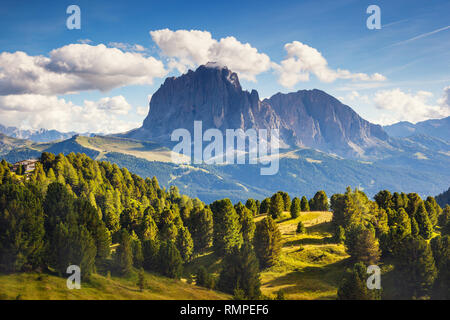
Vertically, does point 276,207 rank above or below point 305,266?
above

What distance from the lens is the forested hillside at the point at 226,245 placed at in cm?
4316

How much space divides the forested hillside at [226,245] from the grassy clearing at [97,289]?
5.90ft

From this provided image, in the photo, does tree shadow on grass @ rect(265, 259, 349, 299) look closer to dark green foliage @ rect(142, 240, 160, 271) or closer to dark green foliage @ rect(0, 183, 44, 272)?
dark green foliage @ rect(142, 240, 160, 271)

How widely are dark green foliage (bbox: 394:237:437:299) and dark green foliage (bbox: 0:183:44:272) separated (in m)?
59.8

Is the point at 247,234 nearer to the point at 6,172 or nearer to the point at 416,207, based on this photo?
the point at 416,207

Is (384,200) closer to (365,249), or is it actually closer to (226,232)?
(365,249)

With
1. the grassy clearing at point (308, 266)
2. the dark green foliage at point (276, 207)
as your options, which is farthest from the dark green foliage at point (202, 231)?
the dark green foliage at point (276, 207)

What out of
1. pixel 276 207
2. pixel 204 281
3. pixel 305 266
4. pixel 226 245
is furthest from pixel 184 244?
pixel 276 207

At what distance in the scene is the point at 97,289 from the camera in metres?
39.6

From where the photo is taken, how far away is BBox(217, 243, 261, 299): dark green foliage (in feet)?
159

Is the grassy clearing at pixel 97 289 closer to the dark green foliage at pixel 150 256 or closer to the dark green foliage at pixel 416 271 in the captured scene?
the dark green foliage at pixel 150 256

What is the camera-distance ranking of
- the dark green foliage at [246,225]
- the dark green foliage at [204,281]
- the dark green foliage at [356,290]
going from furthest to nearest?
the dark green foliage at [246,225] → the dark green foliage at [204,281] → the dark green foliage at [356,290]

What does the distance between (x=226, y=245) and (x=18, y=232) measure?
1708 inches

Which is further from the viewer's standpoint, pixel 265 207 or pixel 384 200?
pixel 265 207
